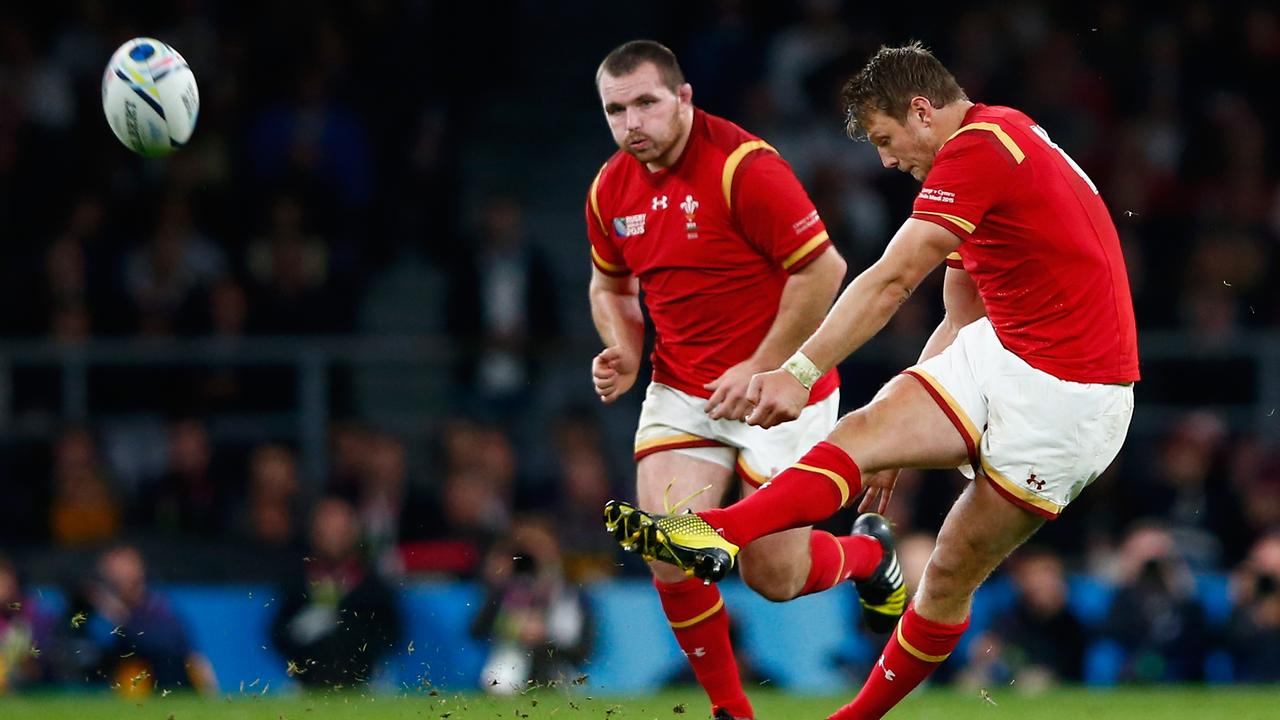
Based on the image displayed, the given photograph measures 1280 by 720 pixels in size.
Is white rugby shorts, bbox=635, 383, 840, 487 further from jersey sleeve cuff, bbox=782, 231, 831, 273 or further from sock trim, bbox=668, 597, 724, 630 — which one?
jersey sleeve cuff, bbox=782, 231, 831, 273

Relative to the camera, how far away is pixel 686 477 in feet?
23.9

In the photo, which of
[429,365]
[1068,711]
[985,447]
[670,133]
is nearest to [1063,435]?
[985,447]

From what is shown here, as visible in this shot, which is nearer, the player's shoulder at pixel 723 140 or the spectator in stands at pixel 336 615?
the player's shoulder at pixel 723 140

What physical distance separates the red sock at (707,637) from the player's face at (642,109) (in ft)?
5.48

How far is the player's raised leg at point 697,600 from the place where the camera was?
23.8ft

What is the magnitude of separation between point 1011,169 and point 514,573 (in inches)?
208

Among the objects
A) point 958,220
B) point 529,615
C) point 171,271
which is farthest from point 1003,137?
point 171,271

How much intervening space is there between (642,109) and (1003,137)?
Answer: 1474 millimetres

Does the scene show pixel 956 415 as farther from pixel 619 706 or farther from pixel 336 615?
pixel 336 615

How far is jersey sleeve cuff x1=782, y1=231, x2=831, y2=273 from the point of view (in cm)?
709

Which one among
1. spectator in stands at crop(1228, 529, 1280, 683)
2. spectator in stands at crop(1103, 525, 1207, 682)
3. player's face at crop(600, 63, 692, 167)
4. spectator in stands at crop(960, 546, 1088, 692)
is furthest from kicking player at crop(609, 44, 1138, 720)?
spectator in stands at crop(1228, 529, 1280, 683)

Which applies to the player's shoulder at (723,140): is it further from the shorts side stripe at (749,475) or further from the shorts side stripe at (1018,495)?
the shorts side stripe at (1018,495)

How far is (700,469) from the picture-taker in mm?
7324

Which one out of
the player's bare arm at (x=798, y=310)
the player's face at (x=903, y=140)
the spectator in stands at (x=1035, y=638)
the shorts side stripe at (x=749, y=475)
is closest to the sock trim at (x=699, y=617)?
the shorts side stripe at (x=749, y=475)
